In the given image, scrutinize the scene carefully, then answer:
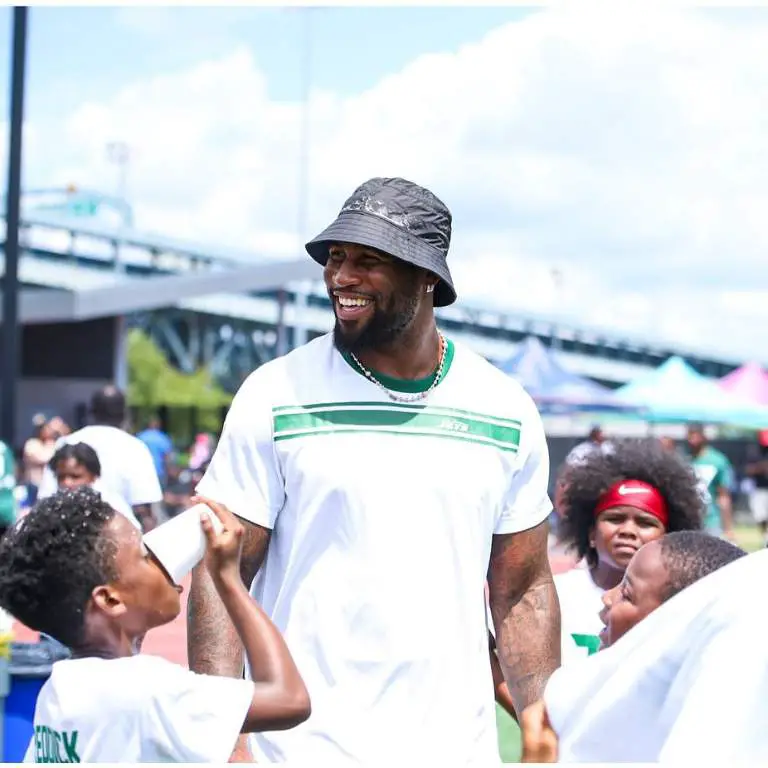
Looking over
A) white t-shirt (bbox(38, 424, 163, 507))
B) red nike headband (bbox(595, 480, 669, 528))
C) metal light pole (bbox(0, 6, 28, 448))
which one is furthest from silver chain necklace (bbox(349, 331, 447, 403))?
metal light pole (bbox(0, 6, 28, 448))

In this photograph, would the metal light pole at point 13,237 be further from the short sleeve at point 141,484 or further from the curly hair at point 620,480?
A: the curly hair at point 620,480

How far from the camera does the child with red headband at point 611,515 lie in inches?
175

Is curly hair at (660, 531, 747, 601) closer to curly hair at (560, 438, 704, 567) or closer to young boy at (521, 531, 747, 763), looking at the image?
young boy at (521, 531, 747, 763)

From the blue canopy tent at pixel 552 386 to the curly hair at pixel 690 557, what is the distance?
60.2 ft

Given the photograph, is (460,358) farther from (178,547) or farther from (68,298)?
(68,298)

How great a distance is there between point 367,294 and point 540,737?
1.30 meters

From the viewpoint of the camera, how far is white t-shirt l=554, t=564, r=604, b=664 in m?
4.35

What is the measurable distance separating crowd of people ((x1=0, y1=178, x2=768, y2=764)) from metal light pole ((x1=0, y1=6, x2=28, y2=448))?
11.4 meters

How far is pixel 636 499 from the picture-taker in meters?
4.70

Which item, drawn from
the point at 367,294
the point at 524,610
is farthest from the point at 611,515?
the point at 367,294

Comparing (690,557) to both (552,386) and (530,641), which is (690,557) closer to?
Answer: (530,641)

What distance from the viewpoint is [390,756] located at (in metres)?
3.12

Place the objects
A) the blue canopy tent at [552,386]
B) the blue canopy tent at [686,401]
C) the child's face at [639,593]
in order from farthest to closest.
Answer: the blue canopy tent at [552,386] < the blue canopy tent at [686,401] < the child's face at [639,593]

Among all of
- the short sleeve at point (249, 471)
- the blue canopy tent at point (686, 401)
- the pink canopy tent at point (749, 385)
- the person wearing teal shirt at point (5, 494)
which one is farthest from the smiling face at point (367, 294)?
the pink canopy tent at point (749, 385)
